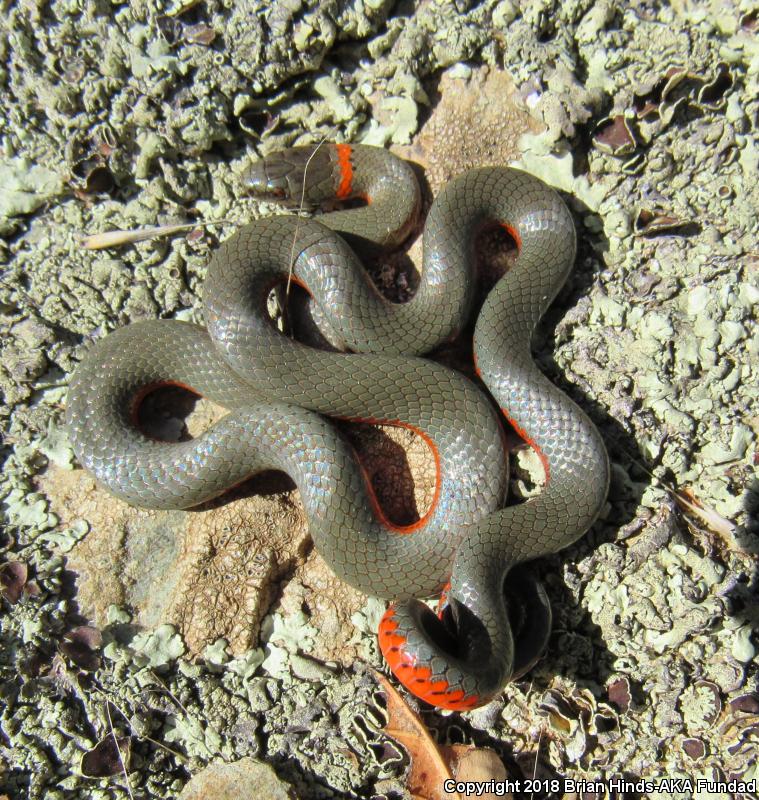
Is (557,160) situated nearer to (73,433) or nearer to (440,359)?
(440,359)

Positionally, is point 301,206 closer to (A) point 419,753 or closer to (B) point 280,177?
(B) point 280,177

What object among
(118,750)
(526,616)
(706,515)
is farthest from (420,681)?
(706,515)

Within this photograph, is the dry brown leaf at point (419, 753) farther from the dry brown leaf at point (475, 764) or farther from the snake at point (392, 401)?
the snake at point (392, 401)

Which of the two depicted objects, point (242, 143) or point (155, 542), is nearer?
point (155, 542)

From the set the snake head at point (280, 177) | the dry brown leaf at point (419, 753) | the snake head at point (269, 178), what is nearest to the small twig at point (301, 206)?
the snake head at point (280, 177)

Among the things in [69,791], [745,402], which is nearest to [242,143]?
[745,402]

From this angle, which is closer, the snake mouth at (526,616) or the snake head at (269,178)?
the snake mouth at (526,616)

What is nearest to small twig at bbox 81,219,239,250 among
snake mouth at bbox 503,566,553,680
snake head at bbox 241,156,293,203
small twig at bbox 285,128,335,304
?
snake head at bbox 241,156,293,203
